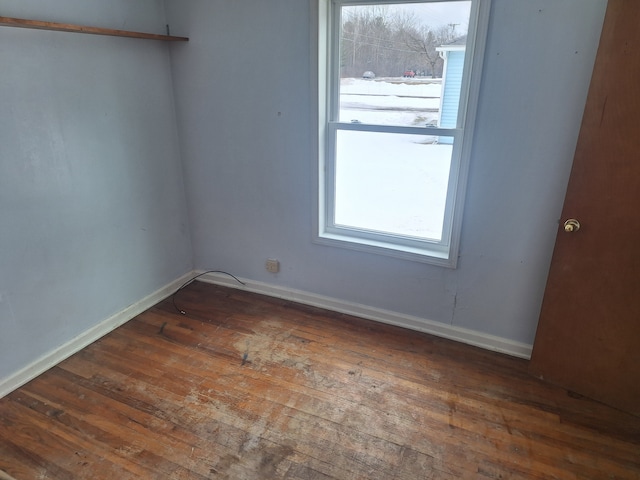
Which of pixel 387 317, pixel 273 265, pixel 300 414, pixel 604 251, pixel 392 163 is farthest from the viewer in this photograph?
pixel 273 265

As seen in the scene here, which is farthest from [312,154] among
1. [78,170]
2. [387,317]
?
[78,170]

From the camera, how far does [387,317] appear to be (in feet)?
8.89

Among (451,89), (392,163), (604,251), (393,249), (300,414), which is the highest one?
(451,89)

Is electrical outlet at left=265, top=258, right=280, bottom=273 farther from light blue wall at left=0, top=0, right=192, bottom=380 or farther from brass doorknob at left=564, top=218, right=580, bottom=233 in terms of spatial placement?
brass doorknob at left=564, top=218, right=580, bottom=233

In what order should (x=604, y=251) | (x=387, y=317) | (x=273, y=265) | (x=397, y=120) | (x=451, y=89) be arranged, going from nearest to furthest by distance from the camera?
(x=604, y=251), (x=451, y=89), (x=397, y=120), (x=387, y=317), (x=273, y=265)

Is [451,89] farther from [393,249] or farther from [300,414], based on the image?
[300,414]

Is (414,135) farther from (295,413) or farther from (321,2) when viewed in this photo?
(295,413)

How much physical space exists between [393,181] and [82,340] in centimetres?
209

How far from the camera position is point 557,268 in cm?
202

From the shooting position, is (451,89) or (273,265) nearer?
(451,89)

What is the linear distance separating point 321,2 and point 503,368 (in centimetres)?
227

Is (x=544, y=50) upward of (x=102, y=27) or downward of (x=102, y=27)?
downward

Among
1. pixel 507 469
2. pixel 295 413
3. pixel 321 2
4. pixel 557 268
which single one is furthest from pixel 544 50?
pixel 295 413

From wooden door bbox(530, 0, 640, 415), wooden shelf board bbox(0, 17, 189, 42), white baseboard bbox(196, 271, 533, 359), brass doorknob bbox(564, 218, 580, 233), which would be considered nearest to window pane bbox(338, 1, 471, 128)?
wooden door bbox(530, 0, 640, 415)
